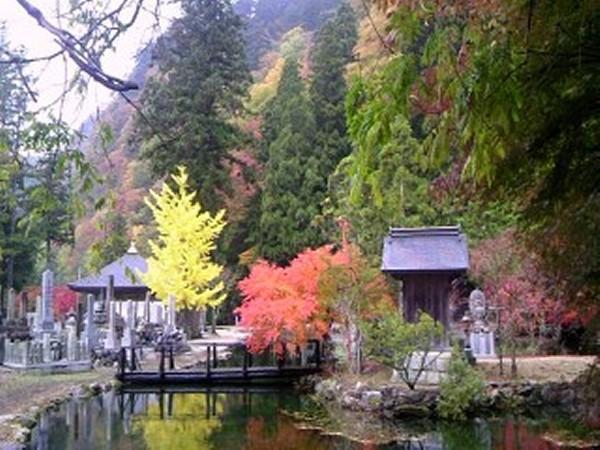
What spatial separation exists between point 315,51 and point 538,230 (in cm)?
2749

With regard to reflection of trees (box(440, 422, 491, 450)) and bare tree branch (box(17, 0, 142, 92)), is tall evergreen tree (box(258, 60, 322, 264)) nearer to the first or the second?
reflection of trees (box(440, 422, 491, 450))

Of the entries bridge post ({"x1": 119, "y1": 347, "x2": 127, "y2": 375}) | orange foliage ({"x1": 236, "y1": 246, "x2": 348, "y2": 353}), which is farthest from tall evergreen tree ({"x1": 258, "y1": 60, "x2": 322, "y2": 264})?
bridge post ({"x1": 119, "y1": 347, "x2": 127, "y2": 375})

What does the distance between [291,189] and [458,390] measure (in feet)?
56.7

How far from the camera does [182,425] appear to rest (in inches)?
514

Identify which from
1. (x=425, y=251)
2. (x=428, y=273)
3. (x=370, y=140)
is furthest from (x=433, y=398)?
(x=370, y=140)

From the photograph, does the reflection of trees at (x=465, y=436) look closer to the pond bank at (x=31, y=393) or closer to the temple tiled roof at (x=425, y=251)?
the temple tiled roof at (x=425, y=251)

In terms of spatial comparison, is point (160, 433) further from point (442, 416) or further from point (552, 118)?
point (552, 118)

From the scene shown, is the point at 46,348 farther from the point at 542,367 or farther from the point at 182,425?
the point at 542,367

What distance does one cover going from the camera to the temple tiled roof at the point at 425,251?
16547 mm

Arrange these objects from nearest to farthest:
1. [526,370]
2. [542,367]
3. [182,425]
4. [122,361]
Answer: [182,425], [526,370], [542,367], [122,361]

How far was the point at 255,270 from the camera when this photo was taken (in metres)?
17.5

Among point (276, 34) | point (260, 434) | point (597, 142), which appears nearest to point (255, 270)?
point (260, 434)

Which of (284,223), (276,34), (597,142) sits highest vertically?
(276,34)

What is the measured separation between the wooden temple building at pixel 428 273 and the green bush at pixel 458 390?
3.03 metres
